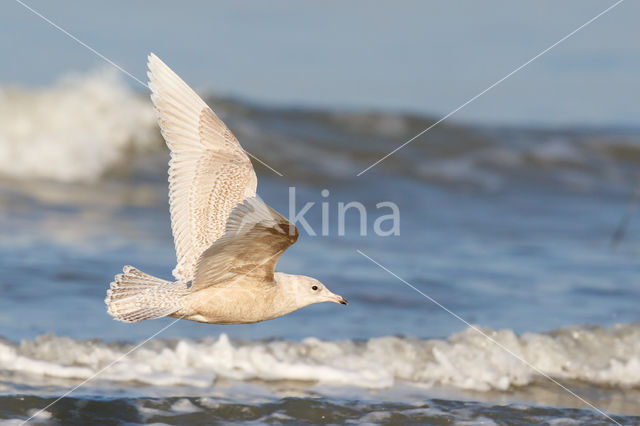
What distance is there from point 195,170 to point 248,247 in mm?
1032

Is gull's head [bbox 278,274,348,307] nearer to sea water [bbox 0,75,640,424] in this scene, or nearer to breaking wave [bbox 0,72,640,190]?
sea water [bbox 0,75,640,424]

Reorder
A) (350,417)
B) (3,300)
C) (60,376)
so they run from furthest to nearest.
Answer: (3,300)
(60,376)
(350,417)

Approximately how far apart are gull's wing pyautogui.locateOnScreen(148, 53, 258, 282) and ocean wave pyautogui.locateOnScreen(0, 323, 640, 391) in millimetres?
1118

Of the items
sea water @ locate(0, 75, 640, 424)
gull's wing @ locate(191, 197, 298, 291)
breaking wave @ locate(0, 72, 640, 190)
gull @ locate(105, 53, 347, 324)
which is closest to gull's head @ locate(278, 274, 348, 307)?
gull @ locate(105, 53, 347, 324)

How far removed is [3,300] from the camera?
22.5 ft

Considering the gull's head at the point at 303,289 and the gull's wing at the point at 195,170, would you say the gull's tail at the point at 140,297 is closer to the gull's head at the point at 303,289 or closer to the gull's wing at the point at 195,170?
the gull's wing at the point at 195,170

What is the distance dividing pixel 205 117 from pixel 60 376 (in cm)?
188

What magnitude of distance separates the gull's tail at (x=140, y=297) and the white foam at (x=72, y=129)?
24.2 ft

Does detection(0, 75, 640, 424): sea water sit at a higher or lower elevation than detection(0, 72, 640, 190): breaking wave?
lower

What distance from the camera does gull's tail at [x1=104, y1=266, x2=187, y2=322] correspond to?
4355mm

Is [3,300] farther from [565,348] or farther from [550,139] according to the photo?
[550,139]

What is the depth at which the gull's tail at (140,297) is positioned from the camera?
4.36 metres

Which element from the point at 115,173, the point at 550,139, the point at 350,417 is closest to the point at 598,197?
the point at 550,139

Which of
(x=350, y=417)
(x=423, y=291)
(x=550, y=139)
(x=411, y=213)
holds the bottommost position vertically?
(x=350, y=417)
